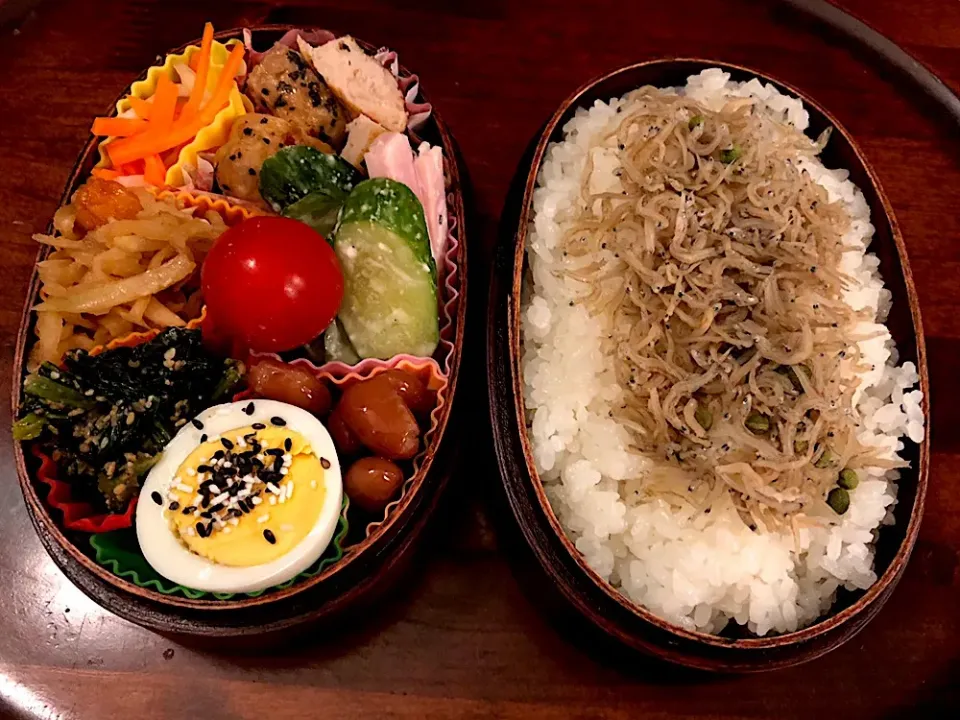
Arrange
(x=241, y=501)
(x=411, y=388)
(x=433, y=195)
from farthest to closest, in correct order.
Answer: (x=433, y=195)
(x=411, y=388)
(x=241, y=501)

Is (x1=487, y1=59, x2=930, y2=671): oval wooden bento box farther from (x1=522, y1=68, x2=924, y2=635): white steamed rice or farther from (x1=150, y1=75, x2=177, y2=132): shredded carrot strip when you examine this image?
(x1=150, y1=75, x2=177, y2=132): shredded carrot strip

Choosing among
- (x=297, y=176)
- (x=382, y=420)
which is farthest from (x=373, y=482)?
(x=297, y=176)

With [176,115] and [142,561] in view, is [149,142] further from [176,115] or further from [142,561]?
[142,561]

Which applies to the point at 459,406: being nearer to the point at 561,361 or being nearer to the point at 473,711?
the point at 561,361

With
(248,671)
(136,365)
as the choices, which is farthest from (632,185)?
(248,671)

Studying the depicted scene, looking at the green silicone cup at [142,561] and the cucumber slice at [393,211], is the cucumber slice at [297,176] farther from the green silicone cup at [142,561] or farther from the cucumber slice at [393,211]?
the green silicone cup at [142,561]

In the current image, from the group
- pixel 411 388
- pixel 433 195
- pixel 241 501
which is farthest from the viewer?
pixel 433 195
